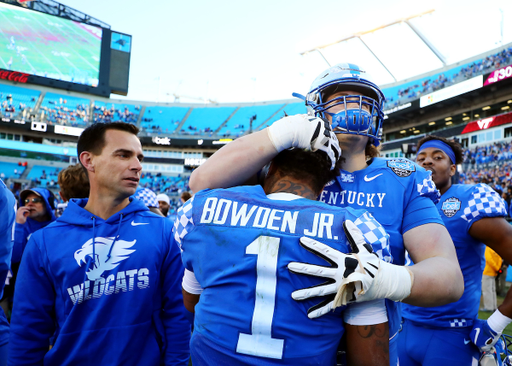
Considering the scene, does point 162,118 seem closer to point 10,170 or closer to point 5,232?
point 10,170

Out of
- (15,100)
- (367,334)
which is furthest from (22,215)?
(15,100)

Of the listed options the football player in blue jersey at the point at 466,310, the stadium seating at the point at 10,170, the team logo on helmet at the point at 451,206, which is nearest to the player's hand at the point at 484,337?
the football player in blue jersey at the point at 466,310

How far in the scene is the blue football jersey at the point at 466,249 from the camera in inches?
111

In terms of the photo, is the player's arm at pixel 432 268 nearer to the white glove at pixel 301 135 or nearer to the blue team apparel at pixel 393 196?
the blue team apparel at pixel 393 196

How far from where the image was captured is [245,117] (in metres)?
46.7

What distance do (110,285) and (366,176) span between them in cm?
163

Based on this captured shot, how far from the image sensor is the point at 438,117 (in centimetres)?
3141

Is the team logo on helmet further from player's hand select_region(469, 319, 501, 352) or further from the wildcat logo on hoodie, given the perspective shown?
the wildcat logo on hoodie

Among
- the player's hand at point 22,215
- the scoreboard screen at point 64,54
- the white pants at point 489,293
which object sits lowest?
the white pants at point 489,293

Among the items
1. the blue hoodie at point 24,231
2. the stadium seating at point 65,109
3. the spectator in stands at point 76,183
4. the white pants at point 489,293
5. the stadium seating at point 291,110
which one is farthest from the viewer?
the stadium seating at point 291,110

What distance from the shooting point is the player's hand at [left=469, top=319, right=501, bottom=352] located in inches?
104

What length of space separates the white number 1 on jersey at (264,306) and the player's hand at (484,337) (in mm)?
2038

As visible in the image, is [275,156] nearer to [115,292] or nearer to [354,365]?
[354,365]

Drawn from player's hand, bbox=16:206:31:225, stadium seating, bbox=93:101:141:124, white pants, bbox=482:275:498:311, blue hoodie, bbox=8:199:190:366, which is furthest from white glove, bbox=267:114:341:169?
stadium seating, bbox=93:101:141:124
